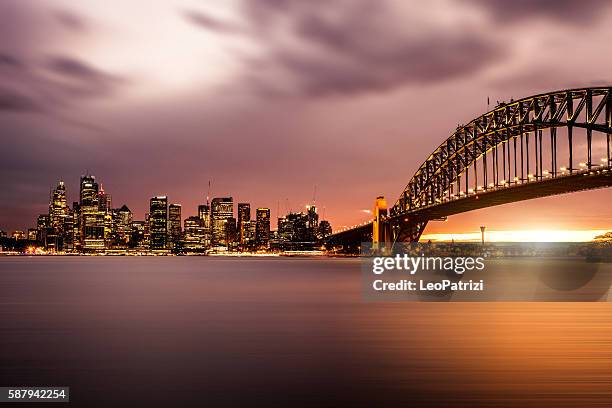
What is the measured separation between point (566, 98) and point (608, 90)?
9085 mm

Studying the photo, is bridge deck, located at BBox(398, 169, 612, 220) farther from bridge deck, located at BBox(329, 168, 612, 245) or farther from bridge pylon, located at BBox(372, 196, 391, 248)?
bridge pylon, located at BBox(372, 196, 391, 248)

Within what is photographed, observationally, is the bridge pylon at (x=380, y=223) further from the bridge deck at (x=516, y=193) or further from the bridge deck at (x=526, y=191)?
the bridge deck at (x=526, y=191)

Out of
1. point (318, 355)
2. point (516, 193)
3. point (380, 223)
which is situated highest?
point (516, 193)

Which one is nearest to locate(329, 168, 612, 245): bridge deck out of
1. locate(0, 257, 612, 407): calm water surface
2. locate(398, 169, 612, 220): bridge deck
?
locate(398, 169, 612, 220): bridge deck

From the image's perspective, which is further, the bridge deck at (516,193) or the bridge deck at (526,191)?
the bridge deck at (516,193)

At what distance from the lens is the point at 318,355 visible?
771 inches

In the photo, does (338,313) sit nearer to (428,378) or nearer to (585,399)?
(428,378)

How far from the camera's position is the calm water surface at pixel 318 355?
13977 mm

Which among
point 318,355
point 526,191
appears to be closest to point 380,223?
point 526,191

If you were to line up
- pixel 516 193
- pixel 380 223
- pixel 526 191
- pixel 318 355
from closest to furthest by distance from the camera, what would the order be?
pixel 318 355 < pixel 526 191 < pixel 516 193 < pixel 380 223

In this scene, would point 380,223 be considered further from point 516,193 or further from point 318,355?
point 318,355

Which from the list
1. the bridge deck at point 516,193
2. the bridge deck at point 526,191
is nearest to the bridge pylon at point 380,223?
the bridge deck at point 516,193

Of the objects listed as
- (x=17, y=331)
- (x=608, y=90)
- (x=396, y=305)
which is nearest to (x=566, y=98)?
(x=608, y=90)

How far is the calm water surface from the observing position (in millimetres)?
13977
